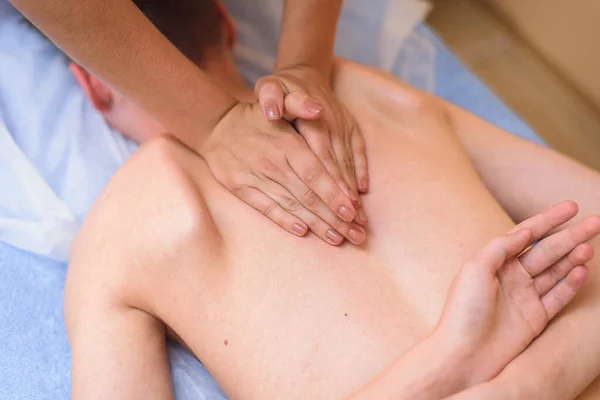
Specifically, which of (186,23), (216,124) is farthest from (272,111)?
(186,23)

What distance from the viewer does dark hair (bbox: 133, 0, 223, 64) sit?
0.99m

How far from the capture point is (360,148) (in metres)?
0.86

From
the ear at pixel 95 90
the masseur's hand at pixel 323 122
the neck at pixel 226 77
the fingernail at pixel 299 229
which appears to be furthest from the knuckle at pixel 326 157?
the ear at pixel 95 90

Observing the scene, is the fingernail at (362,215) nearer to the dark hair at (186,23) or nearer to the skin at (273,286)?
the skin at (273,286)

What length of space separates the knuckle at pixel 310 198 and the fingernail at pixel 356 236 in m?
0.06

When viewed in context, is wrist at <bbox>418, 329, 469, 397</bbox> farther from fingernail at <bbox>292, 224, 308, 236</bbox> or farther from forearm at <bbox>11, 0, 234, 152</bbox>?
forearm at <bbox>11, 0, 234, 152</bbox>

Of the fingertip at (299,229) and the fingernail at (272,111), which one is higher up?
the fingernail at (272,111)

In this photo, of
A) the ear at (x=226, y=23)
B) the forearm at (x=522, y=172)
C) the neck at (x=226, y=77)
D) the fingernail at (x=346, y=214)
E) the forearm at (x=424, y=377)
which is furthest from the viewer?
the ear at (x=226, y=23)

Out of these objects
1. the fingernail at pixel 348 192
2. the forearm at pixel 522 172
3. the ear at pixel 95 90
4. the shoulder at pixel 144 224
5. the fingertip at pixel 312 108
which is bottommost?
the ear at pixel 95 90

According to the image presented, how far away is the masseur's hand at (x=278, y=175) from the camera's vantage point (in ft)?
2.54

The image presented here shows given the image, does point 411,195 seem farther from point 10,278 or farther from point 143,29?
point 10,278

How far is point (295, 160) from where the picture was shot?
2.65 ft

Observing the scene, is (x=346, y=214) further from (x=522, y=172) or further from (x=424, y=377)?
(x=522, y=172)

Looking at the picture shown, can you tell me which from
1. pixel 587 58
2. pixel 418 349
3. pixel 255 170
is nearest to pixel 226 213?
pixel 255 170
